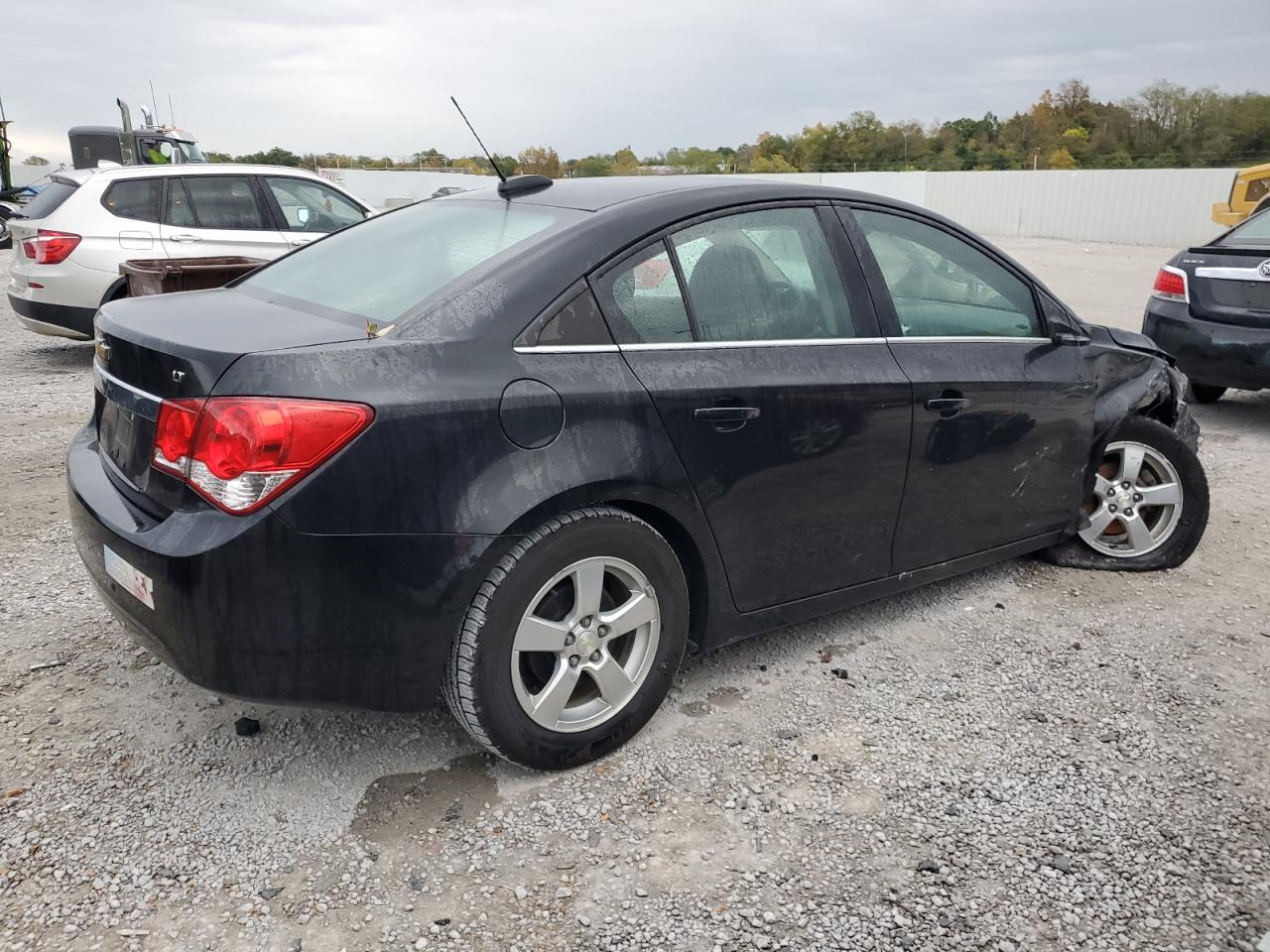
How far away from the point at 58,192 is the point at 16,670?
6924 millimetres

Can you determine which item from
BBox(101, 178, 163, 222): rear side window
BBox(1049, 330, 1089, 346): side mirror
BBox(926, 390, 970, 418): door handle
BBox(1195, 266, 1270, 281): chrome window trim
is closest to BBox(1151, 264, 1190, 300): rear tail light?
BBox(1195, 266, 1270, 281): chrome window trim

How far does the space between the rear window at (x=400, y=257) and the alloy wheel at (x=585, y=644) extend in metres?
0.85

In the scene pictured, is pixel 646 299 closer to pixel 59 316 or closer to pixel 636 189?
pixel 636 189

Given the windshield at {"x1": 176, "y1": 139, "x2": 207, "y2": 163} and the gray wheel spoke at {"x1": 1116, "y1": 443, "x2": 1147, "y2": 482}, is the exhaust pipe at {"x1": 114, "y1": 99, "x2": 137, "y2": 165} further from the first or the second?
the gray wheel spoke at {"x1": 1116, "y1": 443, "x2": 1147, "y2": 482}

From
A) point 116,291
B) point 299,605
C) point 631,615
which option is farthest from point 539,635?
point 116,291

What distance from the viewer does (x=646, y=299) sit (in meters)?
2.94

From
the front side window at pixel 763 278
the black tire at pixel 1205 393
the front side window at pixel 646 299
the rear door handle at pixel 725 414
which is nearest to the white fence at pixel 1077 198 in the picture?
the black tire at pixel 1205 393

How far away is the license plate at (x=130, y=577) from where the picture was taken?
2521mm

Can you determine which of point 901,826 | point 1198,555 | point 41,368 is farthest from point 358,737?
point 41,368

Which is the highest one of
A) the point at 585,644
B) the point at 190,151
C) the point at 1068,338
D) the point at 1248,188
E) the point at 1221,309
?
the point at 190,151

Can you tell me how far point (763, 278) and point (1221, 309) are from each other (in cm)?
483

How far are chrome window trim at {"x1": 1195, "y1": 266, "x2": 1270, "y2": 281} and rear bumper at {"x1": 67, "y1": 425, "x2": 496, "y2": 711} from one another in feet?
19.5

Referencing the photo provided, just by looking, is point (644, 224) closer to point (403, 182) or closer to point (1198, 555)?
point (1198, 555)

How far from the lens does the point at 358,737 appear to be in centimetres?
309
